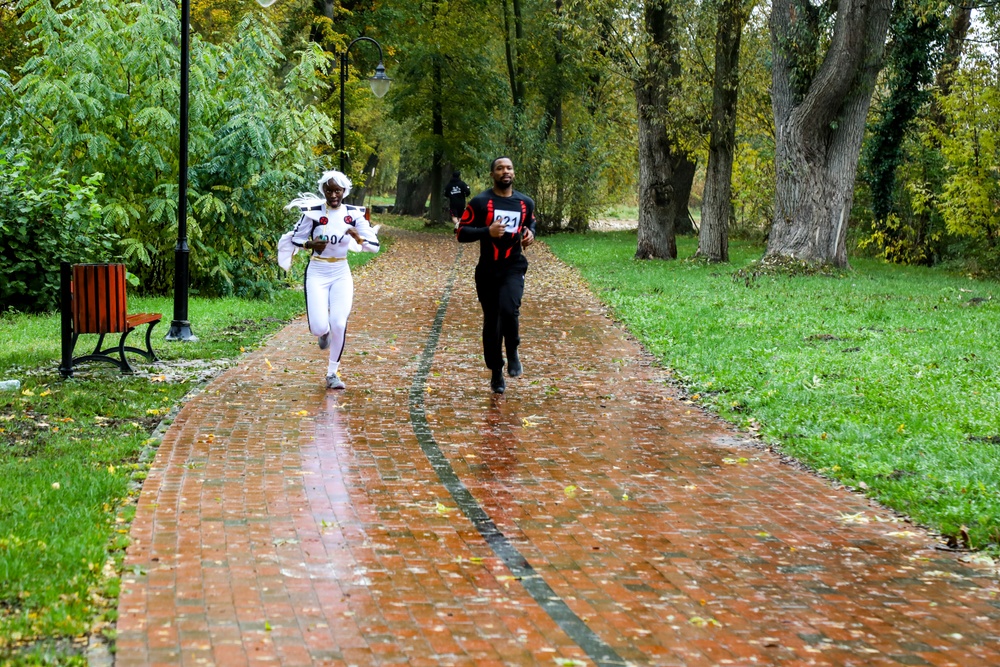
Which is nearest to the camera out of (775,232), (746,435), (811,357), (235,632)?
(235,632)

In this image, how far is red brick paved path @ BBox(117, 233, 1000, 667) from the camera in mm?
4812

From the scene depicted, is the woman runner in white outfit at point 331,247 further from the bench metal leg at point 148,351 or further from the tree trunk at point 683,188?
the tree trunk at point 683,188

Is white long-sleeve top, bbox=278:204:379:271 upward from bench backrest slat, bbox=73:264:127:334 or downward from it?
upward

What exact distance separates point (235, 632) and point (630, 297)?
15796 mm

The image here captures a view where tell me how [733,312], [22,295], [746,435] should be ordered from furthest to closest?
[733,312] < [22,295] < [746,435]

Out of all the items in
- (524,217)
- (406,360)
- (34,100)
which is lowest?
(406,360)

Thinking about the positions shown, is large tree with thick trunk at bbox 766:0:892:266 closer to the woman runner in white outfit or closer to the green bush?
the green bush

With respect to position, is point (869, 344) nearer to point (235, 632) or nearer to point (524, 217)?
point (524, 217)

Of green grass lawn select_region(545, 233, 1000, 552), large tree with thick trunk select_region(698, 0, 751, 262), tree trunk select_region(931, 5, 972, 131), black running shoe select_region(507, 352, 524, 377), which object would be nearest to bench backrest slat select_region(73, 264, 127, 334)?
black running shoe select_region(507, 352, 524, 377)

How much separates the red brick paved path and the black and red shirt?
1.39 meters

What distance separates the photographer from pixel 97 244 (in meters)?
16.6

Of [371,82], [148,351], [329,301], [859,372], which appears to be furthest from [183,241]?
[371,82]

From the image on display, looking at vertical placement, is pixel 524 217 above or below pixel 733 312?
above

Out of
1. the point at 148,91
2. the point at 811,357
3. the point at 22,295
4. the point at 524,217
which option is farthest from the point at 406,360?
the point at 148,91
